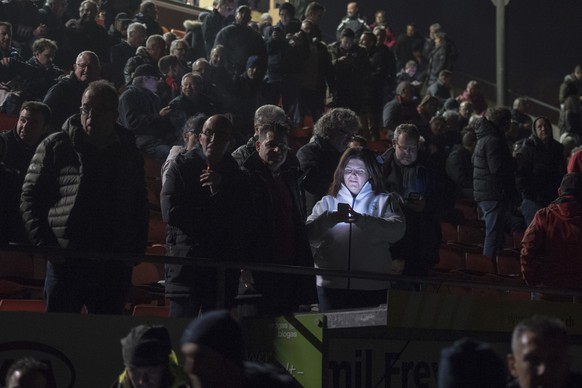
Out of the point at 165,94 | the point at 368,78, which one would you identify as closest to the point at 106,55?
the point at 165,94

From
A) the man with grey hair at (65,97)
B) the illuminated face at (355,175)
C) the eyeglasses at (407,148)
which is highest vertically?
the man with grey hair at (65,97)

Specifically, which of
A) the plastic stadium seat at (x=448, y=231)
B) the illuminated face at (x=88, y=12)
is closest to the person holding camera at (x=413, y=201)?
the plastic stadium seat at (x=448, y=231)

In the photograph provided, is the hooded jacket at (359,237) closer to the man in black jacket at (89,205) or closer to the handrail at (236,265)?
the handrail at (236,265)

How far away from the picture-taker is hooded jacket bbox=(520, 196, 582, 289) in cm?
815

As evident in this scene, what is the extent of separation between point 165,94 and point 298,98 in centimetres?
294

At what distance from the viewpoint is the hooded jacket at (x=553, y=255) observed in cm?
815

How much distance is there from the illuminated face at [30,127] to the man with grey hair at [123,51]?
5.37 m

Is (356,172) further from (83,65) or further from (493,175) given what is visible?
(493,175)

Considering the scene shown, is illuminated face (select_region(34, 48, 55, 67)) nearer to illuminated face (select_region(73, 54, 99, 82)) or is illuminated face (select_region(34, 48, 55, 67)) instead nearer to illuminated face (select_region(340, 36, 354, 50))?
illuminated face (select_region(73, 54, 99, 82))

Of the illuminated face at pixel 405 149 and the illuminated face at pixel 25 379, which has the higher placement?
the illuminated face at pixel 405 149

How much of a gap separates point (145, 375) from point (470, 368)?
1504 millimetres

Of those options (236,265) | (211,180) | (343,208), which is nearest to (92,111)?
(211,180)

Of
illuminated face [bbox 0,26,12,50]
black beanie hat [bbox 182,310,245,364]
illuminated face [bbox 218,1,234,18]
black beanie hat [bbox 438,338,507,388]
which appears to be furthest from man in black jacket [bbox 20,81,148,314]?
illuminated face [bbox 218,1,234,18]

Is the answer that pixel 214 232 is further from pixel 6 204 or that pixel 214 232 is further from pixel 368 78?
pixel 368 78
